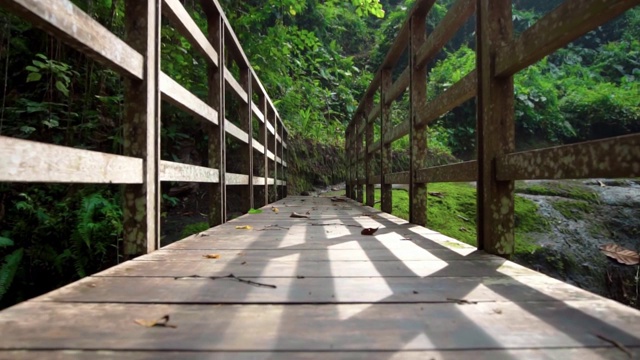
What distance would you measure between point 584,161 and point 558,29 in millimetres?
447

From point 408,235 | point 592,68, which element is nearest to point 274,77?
point 408,235

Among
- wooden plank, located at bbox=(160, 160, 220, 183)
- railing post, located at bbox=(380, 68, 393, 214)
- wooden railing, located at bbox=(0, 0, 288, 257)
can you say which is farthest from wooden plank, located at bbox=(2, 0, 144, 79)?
railing post, located at bbox=(380, 68, 393, 214)

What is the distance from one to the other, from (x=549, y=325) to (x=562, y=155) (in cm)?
57

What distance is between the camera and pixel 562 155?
122cm

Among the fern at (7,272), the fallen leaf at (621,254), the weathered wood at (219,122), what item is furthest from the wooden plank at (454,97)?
the fern at (7,272)

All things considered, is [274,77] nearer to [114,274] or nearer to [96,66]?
[96,66]

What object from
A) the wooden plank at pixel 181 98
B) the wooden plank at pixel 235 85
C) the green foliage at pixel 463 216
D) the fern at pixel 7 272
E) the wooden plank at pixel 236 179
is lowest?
the fern at pixel 7 272

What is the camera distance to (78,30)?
123 centimetres

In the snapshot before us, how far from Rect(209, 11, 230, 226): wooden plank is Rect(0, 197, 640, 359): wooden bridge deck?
132 cm

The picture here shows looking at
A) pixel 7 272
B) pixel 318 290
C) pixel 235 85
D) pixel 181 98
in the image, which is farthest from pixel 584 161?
pixel 7 272

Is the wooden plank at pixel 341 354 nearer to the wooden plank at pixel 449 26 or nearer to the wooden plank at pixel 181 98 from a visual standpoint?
the wooden plank at pixel 181 98

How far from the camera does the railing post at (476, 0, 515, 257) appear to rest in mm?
1701

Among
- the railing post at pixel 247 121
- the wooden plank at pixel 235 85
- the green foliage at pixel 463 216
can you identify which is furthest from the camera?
the railing post at pixel 247 121

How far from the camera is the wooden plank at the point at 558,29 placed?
107 centimetres
